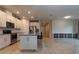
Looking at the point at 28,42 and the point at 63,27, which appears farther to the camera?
the point at 63,27

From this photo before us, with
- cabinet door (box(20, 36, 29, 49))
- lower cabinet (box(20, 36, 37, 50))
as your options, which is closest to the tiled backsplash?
lower cabinet (box(20, 36, 37, 50))

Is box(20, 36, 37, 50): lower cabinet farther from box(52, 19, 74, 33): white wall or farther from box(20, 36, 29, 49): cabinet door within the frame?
box(52, 19, 74, 33): white wall

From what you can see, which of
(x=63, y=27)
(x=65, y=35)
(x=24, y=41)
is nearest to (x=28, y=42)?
(x=24, y=41)

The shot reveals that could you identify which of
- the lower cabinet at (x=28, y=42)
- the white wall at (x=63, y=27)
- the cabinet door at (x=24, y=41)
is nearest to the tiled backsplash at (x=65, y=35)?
the white wall at (x=63, y=27)

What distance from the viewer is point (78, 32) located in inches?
518

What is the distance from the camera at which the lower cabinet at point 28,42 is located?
5.84 meters

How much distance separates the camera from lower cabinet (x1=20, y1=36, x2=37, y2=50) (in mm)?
5840

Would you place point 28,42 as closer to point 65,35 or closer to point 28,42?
point 28,42

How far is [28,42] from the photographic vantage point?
585 cm

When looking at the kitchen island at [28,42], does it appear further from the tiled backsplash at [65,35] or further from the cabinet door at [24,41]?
the tiled backsplash at [65,35]
